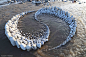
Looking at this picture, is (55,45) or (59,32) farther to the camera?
(59,32)

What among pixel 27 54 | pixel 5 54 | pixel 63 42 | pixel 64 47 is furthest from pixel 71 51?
pixel 5 54

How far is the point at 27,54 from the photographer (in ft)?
19.1

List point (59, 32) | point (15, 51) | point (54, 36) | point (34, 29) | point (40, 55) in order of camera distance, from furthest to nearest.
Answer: point (34, 29), point (59, 32), point (54, 36), point (15, 51), point (40, 55)

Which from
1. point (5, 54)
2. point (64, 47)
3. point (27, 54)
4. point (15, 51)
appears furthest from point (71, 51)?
point (5, 54)

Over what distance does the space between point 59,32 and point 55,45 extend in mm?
2064

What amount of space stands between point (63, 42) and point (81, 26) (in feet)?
12.7

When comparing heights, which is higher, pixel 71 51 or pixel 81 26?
pixel 81 26

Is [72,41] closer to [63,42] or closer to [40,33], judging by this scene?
[63,42]

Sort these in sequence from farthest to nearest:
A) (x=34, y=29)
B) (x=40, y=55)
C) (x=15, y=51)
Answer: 1. (x=34, y=29)
2. (x=15, y=51)
3. (x=40, y=55)

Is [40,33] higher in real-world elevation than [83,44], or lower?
higher

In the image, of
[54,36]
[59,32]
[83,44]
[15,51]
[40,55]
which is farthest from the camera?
[59,32]

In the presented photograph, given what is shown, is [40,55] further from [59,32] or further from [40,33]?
[59,32]

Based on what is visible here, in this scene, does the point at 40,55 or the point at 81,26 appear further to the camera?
the point at 81,26

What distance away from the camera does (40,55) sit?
5.70 m
